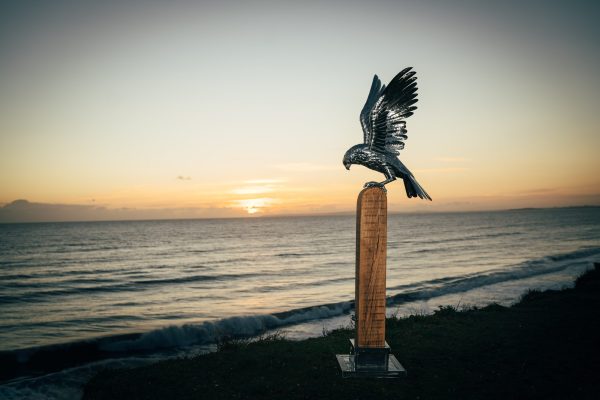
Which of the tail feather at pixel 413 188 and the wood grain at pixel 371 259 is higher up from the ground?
the tail feather at pixel 413 188

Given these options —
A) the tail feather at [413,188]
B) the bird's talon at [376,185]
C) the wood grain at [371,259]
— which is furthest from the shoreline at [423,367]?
the bird's talon at [376,185]

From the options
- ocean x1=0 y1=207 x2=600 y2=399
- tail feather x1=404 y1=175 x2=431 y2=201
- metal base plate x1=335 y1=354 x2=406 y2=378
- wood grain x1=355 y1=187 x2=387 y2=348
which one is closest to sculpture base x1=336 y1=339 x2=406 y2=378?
metal base plate x1=335 y1=354 x2=406 y2=378

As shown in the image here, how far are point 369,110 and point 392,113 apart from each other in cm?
41

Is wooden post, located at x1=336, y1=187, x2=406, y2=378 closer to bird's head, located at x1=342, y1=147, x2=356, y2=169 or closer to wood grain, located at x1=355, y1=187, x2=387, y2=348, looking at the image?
wood grain, located at x1=355, y1=187, x2=387, y2=348

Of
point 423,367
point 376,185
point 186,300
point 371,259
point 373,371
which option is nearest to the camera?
point 371,259

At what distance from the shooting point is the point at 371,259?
682 cm

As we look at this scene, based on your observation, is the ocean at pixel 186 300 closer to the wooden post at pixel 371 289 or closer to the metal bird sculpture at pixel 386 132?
the wooden post at pixel 371 289

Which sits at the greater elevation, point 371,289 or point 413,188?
point 413,188

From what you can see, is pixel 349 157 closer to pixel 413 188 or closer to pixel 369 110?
pixel 369 110

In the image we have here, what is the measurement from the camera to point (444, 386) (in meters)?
6.78

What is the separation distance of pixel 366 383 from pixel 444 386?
4.38ft

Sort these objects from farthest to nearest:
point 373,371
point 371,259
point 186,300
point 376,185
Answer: point 186,300 → point 373,371 → point 376,185 → point 371,259

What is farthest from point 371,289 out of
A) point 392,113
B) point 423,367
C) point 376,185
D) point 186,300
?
point 186,300

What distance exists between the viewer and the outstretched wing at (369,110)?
6.99m
